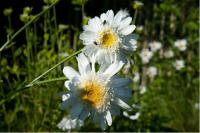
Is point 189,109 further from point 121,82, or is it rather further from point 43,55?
point 121,82

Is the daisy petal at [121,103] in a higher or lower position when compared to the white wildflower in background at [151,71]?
higher

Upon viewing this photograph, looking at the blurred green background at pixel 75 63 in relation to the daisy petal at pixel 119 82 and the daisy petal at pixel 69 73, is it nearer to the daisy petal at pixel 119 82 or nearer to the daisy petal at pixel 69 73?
the daisy petal at pixel 69 73

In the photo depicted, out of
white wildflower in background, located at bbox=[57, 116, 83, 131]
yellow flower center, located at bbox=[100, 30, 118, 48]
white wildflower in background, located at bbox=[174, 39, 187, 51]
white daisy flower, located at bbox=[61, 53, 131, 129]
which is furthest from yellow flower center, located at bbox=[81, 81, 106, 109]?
white wildflower in background, located at bbox=[174, 39, 187, 51]

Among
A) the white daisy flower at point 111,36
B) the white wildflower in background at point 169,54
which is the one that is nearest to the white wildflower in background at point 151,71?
the white wildflower in background at point 169,54

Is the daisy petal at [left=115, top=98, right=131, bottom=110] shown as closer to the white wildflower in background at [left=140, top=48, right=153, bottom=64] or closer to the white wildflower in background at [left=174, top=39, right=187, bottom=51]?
the white wildflower in background at [left=140, top=48, right=153, bottom=64]

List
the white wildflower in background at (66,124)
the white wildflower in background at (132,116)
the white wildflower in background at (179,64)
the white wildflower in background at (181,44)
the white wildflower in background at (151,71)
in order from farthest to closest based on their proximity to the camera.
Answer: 1. the white wildflower in background at (181,44)
2. the white wildflower in background at (179,64)
3. the white wildflower in background at (151,71)
4. the white wildflower in background at (132,116)
5. the white wildflower in background at (66,124)

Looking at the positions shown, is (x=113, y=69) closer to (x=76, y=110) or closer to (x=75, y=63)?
(x=76, y=110)
